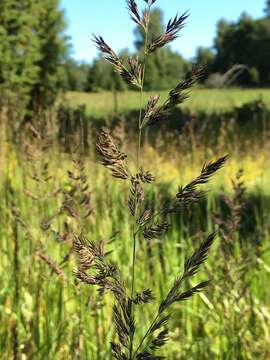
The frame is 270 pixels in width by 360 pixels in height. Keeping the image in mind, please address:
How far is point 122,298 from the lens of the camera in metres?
0.71

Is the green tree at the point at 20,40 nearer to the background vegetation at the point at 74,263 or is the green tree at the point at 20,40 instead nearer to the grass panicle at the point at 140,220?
the background vegetation at the point at 74,263

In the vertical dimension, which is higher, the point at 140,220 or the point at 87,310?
the point at 140,220

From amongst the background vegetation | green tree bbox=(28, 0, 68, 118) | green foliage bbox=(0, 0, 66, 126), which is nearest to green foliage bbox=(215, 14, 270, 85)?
green tree bbox=(28, 0, 68, 118)

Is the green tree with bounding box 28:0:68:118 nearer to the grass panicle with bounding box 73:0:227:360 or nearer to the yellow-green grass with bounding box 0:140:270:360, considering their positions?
the yellow-green grass with bounding box 0:140:270:360

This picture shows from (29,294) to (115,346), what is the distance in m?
1.51

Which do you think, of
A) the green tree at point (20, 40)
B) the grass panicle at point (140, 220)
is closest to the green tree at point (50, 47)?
the green tree at point (20, 40)

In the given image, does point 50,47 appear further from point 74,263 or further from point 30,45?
point 74,263

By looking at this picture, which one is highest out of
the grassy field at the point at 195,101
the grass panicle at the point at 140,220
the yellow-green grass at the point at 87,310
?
the grassy field at the point at 195,101

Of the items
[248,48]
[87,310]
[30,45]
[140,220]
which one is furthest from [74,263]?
[248,48]

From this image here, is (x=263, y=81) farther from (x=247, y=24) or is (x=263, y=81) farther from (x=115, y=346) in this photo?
(x=115, y=346)

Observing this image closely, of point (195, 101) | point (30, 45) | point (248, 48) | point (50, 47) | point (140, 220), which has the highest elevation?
point (248, 48)

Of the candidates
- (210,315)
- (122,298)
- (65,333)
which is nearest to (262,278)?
(210,315)

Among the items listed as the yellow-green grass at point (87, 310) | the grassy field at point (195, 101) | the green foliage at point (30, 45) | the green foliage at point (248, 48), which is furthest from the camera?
the green foliage at point (248, 48)

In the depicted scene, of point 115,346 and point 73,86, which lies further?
point 73,86
